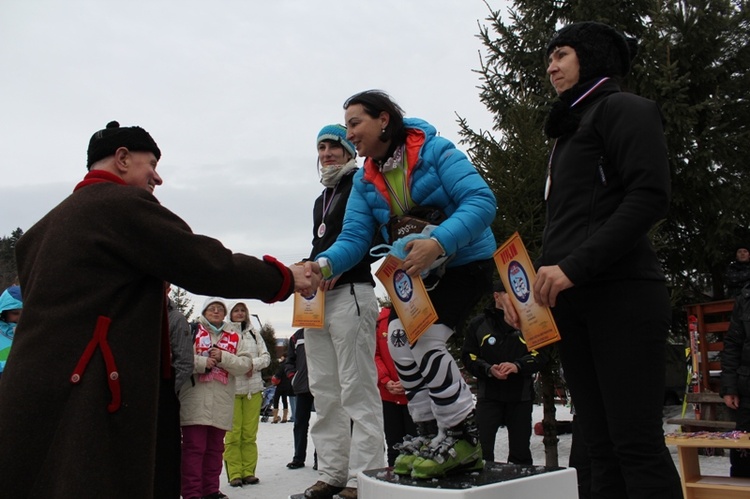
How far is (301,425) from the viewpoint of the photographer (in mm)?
8578

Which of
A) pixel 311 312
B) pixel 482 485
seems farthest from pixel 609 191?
pixel 311 312

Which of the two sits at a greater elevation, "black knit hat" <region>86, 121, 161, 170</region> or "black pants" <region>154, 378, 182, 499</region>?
"black knit hat" <region>86, 121, 161, 170</region>

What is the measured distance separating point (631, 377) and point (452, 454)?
2.78 ft

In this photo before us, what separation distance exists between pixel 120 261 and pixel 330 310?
1848 mm

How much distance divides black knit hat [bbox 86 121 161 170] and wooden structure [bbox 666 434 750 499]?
4.07 meters

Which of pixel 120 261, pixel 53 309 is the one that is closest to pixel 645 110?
pixel 120 261

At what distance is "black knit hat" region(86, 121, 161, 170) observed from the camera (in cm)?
276

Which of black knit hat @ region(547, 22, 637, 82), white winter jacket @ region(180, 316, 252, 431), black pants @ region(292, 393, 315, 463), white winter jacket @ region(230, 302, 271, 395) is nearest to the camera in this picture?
black knit hat @ region(547, 22, 637, 82)

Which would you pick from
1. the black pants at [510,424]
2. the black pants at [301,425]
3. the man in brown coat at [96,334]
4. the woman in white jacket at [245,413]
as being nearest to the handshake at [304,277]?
the man in brown coat at [96,334]

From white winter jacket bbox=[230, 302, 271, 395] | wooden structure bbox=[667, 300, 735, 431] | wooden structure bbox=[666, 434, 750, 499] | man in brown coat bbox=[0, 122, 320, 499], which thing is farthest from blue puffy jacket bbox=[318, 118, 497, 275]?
wooden structure bbox=[667, 300, 735, 431]

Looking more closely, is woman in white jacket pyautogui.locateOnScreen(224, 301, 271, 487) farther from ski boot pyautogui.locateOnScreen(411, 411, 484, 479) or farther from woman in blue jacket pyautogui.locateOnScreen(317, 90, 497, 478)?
ski boot pyautogui.locateOnScreen(411, 411, 484, 479)

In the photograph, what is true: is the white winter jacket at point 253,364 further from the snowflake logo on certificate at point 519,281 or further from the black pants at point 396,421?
A: the snowflake logo on certificate at point 519,281

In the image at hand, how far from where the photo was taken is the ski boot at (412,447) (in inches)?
113

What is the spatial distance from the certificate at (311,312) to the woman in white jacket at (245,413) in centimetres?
326
